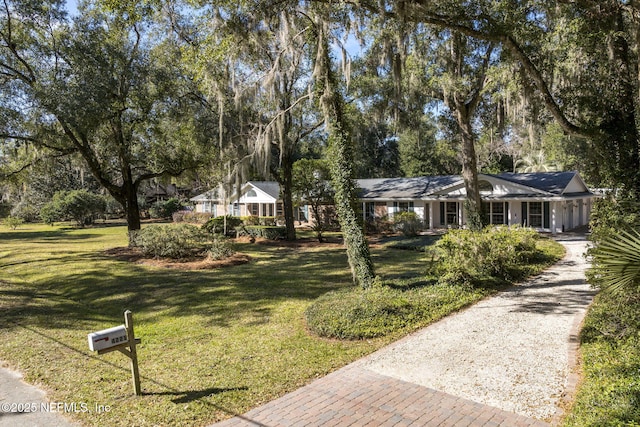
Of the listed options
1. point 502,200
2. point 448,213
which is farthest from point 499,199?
point 448,213

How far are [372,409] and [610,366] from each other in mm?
2944

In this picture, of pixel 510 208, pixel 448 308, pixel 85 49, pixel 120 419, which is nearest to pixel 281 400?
pixel 120 419

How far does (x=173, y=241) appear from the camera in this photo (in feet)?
50.6

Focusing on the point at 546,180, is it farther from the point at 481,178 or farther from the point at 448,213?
the point at 448,213

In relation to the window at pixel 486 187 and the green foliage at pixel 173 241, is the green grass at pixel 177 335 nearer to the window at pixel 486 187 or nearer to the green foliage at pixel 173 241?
the green foliage at pixel 173 241

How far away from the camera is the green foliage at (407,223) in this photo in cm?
2289

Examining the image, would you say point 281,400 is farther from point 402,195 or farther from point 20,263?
point 402,195

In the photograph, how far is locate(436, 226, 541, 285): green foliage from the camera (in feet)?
31.4

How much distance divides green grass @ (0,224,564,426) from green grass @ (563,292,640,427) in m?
2.69

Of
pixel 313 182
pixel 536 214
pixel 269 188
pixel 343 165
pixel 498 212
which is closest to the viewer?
pixel 343 165

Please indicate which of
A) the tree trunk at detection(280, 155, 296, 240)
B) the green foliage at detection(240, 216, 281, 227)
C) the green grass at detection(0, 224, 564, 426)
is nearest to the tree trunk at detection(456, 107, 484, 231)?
the green grass at detection(0, 224, 564, 426)

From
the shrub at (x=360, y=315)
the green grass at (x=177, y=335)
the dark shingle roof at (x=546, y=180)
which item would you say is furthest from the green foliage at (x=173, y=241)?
the dark shingle roof at (x=546, y=180)

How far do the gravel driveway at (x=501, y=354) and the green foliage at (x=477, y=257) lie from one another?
0.99m

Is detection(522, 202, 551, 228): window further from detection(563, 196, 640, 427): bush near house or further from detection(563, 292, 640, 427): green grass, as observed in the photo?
detection(563, 292, 640, 427): green grass
